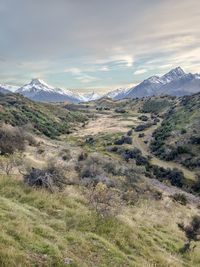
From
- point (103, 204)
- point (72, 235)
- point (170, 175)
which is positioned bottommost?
point (170, 175)

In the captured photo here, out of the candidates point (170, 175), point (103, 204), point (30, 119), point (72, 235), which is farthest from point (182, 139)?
point (72, 235)

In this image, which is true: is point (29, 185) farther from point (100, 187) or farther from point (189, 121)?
point (189, 121)

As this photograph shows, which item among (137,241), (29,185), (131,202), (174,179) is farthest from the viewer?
(174,179)

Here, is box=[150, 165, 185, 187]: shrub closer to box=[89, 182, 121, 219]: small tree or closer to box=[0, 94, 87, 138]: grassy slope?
box=[0, 94, 87, 138]: grassy slope

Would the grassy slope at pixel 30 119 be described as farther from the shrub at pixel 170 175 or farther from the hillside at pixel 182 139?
the shrub at pixel 170 175

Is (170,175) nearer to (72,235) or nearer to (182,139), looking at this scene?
(182,139)

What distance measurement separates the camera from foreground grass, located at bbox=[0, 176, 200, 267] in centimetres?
1160

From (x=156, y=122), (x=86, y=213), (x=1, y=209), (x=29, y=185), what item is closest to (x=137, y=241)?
(x=86, y=213)

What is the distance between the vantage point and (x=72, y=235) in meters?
13.6

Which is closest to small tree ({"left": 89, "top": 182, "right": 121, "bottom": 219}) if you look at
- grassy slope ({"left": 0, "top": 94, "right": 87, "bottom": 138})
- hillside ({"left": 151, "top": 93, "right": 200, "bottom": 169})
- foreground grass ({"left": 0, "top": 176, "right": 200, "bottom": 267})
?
foreground grass ({"left": 0, "top": 176, "right": 200, "bottom": 267})

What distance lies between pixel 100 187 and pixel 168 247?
4343 mm

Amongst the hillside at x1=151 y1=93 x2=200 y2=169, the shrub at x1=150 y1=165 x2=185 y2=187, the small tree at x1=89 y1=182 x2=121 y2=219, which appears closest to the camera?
the small tree at x1=89 y1=182 x2=121 y2=219

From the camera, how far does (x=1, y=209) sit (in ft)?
47.1

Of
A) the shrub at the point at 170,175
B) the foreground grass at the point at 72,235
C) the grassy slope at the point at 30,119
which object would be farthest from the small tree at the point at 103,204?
the grassy slope at the point at 30,119
